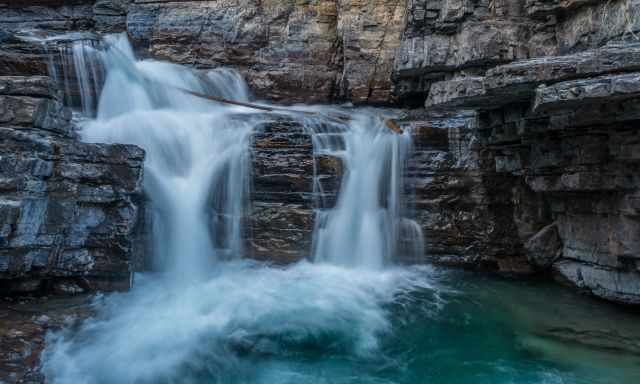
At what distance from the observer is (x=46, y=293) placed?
512cm

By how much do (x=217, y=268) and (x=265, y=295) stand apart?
4.47 ft

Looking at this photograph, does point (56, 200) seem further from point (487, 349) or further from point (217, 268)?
point (487, 349)

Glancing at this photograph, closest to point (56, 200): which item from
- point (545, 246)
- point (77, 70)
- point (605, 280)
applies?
point (77, 70)

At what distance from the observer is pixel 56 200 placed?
4977 millimetres

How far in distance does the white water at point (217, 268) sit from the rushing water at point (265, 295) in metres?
0.02

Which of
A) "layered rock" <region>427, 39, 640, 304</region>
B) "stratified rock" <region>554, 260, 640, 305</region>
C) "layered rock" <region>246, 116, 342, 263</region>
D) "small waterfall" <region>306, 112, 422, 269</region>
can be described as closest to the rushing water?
"small waterfall" <region>306, 112, 422, 269</region>

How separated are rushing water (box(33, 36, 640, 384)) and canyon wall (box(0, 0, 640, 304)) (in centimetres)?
52

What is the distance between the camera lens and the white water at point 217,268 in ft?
14.1

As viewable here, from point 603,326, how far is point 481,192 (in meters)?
2.63

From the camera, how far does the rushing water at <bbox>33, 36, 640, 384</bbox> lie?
421cm

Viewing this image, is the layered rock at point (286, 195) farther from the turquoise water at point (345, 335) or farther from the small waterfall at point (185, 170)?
the turquoise water at point (345, 335)

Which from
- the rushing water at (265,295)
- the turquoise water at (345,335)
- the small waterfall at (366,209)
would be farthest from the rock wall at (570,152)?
the small waterfall at (366,209)

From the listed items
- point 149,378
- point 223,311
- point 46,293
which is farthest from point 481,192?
point 46,293

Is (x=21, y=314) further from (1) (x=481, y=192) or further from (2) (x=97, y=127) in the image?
(1) (x=481, y=192)
